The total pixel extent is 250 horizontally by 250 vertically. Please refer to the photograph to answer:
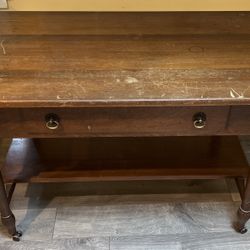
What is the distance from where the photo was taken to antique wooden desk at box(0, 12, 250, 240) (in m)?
0.84

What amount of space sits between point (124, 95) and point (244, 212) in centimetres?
66

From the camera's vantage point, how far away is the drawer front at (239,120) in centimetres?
90

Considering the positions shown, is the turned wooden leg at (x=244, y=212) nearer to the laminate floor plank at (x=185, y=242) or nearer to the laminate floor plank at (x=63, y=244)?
the laminate floor plank at (x=185, y=242)

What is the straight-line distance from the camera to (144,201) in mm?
1376

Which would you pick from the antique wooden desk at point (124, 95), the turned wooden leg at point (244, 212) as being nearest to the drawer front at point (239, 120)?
the antique wooden desk at point (124, 95)

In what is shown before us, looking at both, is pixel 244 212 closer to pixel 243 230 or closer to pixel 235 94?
pixel 243 230

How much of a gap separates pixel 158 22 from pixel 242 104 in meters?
0.49

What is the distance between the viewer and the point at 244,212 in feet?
3.86

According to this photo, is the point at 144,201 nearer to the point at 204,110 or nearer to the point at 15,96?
the point at 204,110

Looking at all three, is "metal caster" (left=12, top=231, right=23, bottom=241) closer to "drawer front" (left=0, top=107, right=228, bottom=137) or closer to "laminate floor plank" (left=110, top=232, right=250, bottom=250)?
"laminate floor plank" (left=110, top=232, right=250, bottom=250)
